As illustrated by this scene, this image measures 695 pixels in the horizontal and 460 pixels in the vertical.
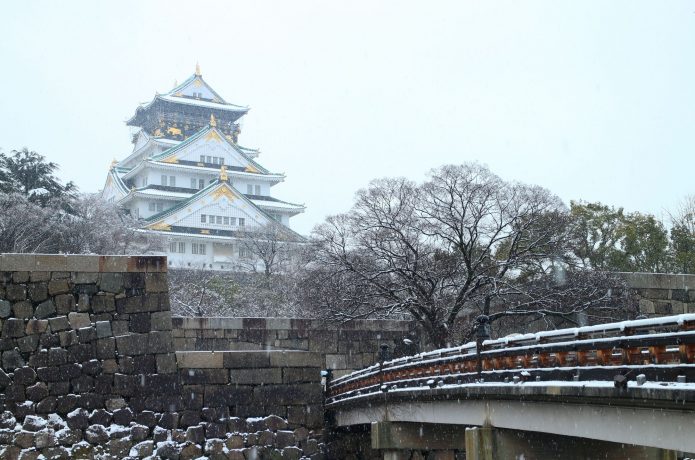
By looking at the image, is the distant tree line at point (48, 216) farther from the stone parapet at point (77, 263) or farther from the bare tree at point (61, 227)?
the stone parapet at point (77, 263)

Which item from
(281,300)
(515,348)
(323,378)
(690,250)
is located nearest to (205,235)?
(281,300)

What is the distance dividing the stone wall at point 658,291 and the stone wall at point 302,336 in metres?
5.30

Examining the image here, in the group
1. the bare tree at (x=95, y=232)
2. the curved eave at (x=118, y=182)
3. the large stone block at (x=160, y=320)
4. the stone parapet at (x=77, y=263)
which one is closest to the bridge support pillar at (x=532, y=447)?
the large stone block at (x=160, y=320)

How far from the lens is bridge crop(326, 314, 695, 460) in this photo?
25.4 feet

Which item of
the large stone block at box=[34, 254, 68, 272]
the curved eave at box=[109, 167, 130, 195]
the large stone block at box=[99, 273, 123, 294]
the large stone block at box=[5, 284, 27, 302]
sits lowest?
the large stone block at box=[5, 284, 27, 302]

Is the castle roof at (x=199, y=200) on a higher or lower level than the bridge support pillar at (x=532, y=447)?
higher

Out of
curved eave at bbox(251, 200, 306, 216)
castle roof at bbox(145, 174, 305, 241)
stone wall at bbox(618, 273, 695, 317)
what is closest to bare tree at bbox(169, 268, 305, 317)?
castle roof at bbox(145, 174, 305, 241)

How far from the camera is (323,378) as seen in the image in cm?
1945

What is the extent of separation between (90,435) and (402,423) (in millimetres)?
5379

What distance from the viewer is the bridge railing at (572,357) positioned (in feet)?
25.0

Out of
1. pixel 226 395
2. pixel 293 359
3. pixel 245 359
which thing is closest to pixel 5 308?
pixel 226 395

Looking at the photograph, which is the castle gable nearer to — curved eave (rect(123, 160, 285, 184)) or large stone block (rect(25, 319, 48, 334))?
curved eave (rect(123, 160, 285, 184))

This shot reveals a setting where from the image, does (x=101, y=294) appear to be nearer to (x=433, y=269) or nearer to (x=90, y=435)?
(x=90, y=435)

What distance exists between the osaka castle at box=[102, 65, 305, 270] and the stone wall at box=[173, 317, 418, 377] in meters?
25.1
